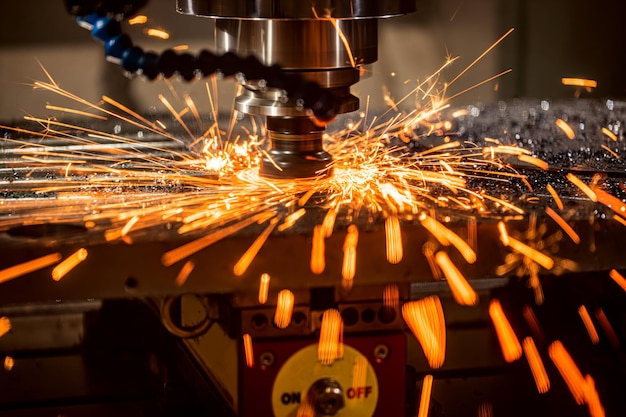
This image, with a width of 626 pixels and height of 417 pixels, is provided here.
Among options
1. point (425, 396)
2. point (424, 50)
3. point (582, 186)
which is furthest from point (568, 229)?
point (424, 50)

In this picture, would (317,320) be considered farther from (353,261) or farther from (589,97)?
(589,97)

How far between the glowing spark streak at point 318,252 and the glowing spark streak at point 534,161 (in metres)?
0.53

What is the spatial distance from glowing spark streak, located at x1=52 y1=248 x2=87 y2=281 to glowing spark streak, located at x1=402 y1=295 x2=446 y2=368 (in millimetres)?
614

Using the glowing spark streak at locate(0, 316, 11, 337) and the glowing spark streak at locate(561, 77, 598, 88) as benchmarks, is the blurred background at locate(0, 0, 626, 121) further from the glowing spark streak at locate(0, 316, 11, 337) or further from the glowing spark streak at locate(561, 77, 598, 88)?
the glowing spark streak at locate(0, 316, 11, 337)

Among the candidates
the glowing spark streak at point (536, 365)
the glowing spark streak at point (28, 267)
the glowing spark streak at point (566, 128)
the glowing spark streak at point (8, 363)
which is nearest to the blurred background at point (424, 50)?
the glowing spark streak at point (566, 128)

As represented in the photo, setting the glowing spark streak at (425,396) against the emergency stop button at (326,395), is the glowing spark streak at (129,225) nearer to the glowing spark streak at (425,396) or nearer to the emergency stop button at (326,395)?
the emergency stop button at (326,395)

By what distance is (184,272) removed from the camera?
1198mm

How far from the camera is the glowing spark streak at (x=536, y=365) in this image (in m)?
1.65

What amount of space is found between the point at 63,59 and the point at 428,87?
2.90ft

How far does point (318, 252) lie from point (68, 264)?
0.31m

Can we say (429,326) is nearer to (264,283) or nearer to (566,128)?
(566,128)

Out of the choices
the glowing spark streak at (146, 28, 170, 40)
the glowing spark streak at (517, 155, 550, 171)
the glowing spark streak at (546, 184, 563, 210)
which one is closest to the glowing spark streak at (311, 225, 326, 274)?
the glowing spark streak at (546, 184, 563, 210)

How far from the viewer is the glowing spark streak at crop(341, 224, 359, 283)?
3.98ft

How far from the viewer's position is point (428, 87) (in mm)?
2387
